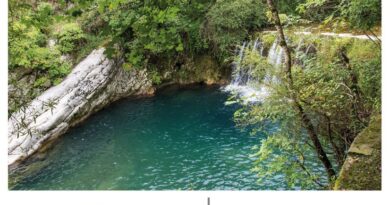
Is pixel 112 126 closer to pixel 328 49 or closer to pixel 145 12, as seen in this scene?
pixel 328 49

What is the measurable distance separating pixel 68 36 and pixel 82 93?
1811 mm

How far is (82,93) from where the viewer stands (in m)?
10.1

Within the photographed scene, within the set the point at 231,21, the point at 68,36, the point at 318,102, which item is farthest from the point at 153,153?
the point at 231,21

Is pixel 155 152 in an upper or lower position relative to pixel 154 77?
lower

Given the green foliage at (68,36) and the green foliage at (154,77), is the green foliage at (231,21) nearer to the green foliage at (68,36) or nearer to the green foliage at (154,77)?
the green foliage at (154,77)

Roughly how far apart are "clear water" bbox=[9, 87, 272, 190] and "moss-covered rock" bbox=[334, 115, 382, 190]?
6.96ft

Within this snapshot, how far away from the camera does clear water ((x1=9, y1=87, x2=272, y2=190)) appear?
20.6 feet

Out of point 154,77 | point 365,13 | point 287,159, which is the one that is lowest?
point 154,77

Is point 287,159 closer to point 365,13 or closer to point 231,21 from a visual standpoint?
point 365,13

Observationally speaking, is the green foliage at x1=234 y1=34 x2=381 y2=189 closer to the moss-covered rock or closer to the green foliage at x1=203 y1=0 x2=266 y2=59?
the moss-covered rock

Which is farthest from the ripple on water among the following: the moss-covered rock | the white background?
the moss-covered rock
